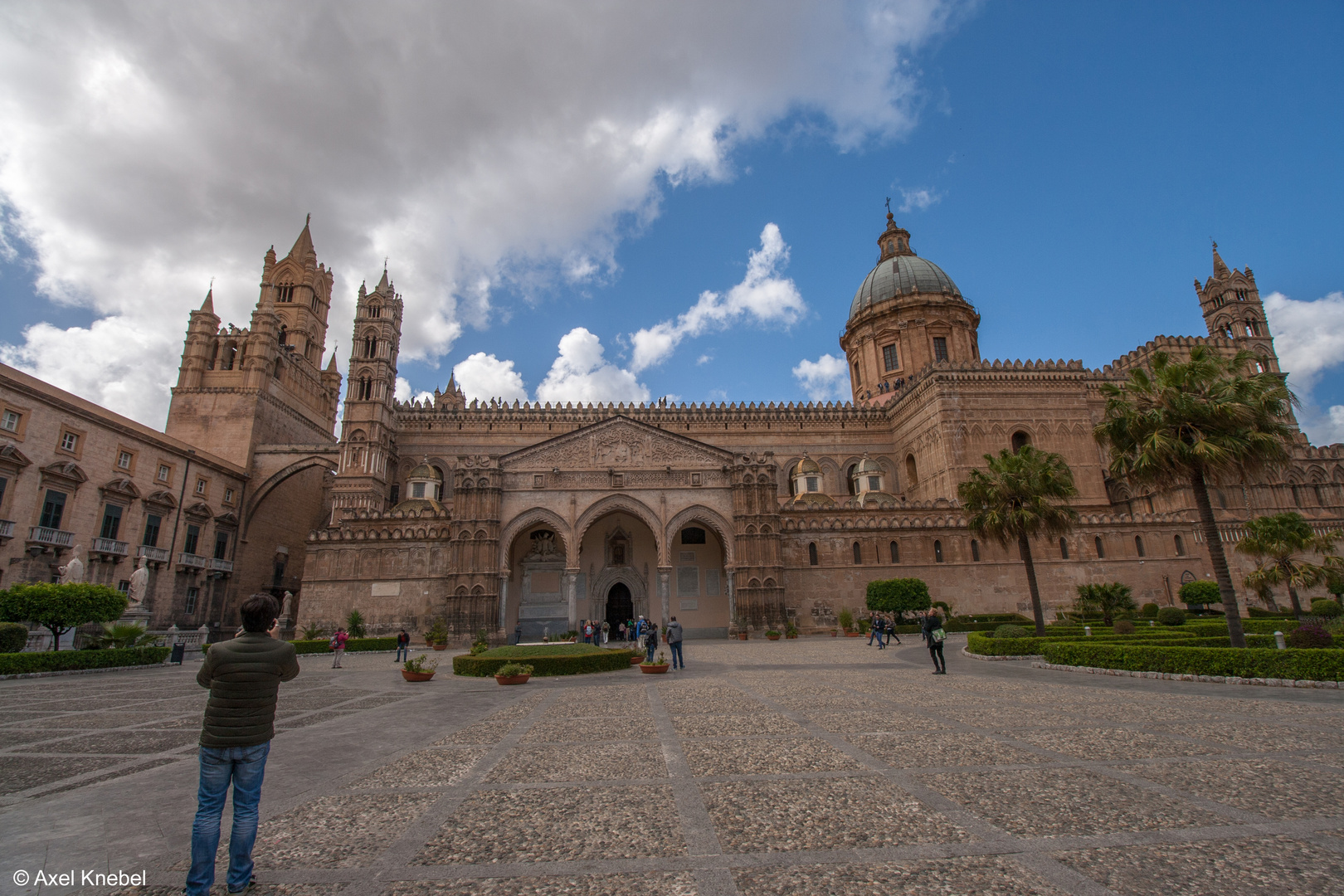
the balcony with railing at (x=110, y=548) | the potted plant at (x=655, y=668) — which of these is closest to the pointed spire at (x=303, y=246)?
the balcony with railing at (x=110, y=548)

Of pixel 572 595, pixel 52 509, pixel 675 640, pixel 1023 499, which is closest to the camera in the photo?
pixel 675 640

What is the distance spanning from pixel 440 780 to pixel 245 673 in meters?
3.30

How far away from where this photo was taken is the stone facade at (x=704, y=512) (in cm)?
3375

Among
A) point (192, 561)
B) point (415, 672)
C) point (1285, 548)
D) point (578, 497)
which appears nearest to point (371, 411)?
point (192, 561)

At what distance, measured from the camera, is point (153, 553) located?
3412 cm

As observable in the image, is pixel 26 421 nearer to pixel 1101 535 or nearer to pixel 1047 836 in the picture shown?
pixel 1047 836

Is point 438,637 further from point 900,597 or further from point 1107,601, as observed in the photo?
point 1107,601

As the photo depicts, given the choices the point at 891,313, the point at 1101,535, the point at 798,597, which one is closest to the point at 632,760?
the point at 798,597

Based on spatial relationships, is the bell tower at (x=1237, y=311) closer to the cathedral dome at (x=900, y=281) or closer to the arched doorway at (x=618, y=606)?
the cathedral dome at (x=900, y=281)

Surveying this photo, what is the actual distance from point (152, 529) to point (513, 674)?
100 feet

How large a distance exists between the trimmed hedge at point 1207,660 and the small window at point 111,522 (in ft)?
134

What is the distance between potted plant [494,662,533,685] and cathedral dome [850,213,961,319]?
157ft

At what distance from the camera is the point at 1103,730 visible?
874 cm

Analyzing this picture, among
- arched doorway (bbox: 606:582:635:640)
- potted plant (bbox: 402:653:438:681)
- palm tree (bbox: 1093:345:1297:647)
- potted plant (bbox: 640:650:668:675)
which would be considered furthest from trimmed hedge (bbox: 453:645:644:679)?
arched doorway (bbox: 606:582:635:640)
